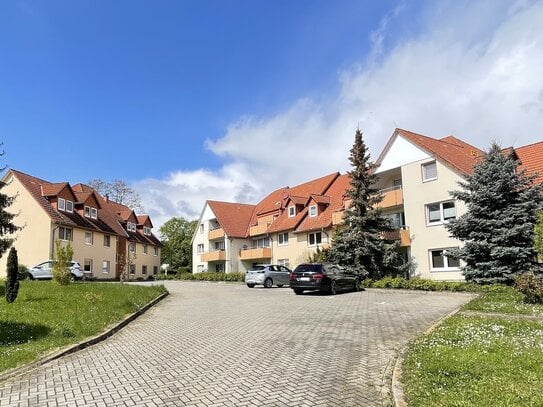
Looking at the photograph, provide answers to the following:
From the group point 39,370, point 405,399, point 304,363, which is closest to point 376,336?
point 304,363

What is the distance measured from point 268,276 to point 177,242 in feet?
162

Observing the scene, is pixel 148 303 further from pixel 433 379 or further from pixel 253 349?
pixel 433 379

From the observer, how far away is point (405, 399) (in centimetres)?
588

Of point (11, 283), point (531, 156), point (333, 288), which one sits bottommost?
point (333, 288)

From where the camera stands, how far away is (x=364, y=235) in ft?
92.3

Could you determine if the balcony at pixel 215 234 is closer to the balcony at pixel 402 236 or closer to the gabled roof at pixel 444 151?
the gabled roof at pixel 444 151

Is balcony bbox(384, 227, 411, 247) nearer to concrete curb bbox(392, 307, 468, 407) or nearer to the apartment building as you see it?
the apartment building

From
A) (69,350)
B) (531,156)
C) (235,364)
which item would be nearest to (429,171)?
(531,156)

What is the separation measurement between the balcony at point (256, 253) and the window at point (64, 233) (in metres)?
16.9

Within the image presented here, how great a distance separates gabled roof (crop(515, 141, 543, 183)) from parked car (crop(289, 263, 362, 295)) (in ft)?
45.5

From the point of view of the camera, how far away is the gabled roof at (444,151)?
1107 inches

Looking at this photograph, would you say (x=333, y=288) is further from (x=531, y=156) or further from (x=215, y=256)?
(x=215, y=256)

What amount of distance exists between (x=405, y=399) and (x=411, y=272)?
24.6 meters

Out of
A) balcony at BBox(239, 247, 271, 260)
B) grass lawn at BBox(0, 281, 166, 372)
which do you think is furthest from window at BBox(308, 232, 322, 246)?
grass lawn at BBox(0, 281, 166, 372)
